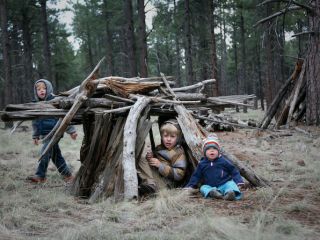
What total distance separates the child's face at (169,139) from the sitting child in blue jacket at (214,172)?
2.02 ft

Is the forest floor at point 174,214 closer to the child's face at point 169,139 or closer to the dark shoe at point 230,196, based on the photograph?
the dark shoe at point 230,196

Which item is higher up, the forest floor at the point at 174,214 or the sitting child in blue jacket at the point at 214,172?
the sitting child in blue jacket at the point at 214,172

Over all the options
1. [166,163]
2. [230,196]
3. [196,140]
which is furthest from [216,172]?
[166,163]

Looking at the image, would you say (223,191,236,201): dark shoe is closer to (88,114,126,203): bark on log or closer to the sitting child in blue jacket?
the sitting child in blue jacket

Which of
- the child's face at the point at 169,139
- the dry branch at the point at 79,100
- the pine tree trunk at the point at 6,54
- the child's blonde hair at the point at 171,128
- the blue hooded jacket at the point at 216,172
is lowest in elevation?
the blue hooded jacket at the point at 216,172

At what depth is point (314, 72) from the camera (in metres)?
10.4

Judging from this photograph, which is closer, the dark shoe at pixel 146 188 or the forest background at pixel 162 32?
the dark shoe at pixel 146 188

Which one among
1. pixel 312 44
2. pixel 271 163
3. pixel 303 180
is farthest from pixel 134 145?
pixel 312 44

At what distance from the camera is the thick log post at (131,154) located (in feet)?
15.1

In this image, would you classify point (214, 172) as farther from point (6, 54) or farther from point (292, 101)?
point (6, 54)

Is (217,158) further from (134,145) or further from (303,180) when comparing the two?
(303,180)

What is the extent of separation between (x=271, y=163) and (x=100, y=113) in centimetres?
350

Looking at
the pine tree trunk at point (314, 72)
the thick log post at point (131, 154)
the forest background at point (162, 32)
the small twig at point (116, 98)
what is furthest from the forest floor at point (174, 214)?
the forest background at point (162, 32)

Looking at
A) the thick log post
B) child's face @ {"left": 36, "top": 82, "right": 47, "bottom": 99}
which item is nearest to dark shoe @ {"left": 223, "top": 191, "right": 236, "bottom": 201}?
the thick log post
